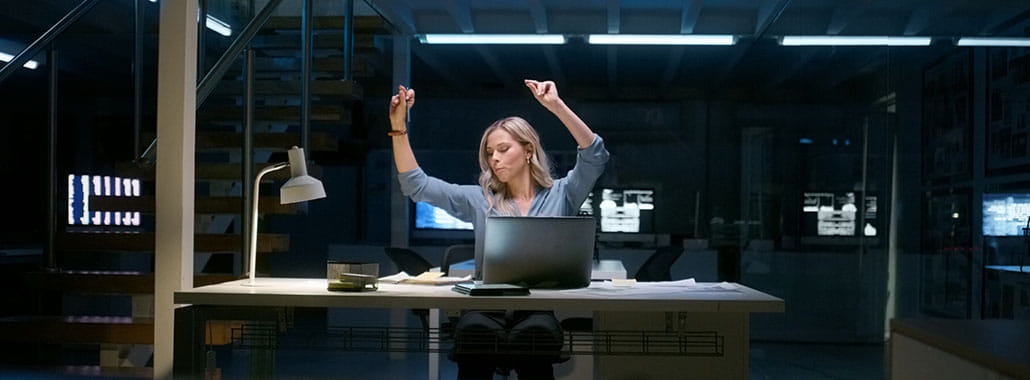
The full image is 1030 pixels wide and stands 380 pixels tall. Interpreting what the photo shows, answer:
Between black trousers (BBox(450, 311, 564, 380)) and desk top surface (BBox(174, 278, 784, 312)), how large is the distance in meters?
0.26

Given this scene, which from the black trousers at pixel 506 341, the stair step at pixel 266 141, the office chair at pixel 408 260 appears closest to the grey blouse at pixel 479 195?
the black trousers at pixel 506 341

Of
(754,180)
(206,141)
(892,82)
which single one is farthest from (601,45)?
(206,141)

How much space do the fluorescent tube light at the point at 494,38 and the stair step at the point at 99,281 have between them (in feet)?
11.3

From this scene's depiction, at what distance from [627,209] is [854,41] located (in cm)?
210

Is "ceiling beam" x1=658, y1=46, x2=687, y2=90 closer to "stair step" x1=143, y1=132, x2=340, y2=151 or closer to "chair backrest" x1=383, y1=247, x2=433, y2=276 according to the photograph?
"chair backrest" x1=383, y1=247, x2=433, y2=276

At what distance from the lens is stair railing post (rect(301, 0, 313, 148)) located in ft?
16.5

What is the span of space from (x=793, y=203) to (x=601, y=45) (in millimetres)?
1904

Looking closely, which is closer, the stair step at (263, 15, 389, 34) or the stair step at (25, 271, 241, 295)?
the stair step at (25, 271, 241, 295)

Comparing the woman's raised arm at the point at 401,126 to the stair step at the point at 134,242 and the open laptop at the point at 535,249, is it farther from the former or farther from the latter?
the stair step at the point at 134,242

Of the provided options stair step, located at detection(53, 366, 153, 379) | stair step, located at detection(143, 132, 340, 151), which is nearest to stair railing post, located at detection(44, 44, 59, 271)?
stair step, located at detection(53, 366, 153, 379)

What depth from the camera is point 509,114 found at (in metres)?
7.24

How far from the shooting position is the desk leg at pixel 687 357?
111 inches

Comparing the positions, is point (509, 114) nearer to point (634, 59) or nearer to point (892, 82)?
point (634, 59)

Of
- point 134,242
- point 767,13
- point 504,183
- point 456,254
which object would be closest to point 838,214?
point 767,13
